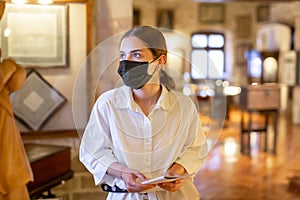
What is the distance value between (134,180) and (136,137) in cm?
12

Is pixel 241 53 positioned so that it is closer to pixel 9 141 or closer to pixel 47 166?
pixel 47 166

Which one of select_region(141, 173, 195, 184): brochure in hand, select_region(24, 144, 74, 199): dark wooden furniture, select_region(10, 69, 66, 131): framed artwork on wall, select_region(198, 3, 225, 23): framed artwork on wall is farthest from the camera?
select_region(198, 3, 225, 23): framed artwork on wall

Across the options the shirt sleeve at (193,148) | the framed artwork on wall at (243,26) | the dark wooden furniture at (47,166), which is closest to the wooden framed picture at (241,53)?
the framed artwork on wall at (243,26)

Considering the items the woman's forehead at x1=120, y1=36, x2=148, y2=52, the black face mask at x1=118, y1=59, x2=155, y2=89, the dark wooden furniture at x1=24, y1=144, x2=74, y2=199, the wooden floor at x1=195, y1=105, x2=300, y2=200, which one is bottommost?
the wooden floor at x1=195, y1=105, x2=300, y2=200

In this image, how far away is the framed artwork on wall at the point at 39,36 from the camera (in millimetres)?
2562

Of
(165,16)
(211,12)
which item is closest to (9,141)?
(165,16)

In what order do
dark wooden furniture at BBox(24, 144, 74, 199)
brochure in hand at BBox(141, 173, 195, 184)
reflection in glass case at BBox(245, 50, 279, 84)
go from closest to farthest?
brochure in hand at BBox(141, 173, 195, 184), dark wooden furniture at BBox(24, 144, 74, 199), reflection in glass case at BBox(245, 50, 279, 84)

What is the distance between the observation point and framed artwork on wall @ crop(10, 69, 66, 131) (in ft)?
8.96

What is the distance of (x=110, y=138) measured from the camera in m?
1.19

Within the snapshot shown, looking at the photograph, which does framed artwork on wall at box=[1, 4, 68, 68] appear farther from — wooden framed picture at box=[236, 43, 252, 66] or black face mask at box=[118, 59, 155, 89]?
wooden framed picture at box=[236, 43, 252, 66]

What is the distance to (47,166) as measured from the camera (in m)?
2.46

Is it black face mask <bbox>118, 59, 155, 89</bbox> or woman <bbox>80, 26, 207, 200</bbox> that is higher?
black face mask <bbox>118, 59, 155, 89</bbox>

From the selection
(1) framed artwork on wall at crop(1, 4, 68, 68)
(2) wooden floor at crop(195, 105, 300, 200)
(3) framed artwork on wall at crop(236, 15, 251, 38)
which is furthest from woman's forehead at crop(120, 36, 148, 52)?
(3) framed artwork on wall at crop(236, 15, 251, 38)

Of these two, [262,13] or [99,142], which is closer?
[99,142]
